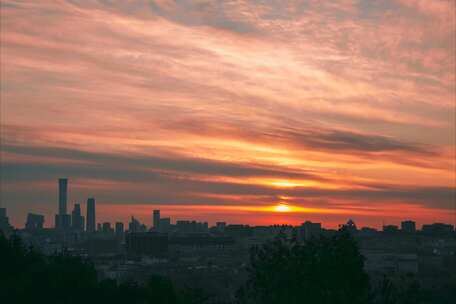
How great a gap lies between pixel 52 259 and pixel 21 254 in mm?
5461

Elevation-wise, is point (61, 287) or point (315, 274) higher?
point (315, 274)

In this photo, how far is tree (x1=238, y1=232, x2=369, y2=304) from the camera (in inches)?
2308

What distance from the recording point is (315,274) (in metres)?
59.8

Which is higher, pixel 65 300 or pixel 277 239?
pixel 277 239

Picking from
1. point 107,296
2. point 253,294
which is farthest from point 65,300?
point 253,294

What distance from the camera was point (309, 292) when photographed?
58844 millimetres

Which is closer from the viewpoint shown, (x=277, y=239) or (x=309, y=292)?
(x=309, y=292)

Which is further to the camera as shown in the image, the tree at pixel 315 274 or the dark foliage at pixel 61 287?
the dark foliage at pixel 61 287

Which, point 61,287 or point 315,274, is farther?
point 61,287

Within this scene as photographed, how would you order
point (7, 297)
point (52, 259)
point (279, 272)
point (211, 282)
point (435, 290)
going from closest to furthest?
point (7, 297) → point (279, 272) → point (52, 259) → point (435, 290) → point (211, 282)

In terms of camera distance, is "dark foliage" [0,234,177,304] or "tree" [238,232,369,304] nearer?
"tree" [238,232,369,304]

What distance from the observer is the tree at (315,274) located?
5862 cm

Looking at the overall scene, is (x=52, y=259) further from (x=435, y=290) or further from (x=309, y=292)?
(x=435, y=290)

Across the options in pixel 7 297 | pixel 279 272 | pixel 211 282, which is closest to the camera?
pixel 7 297
